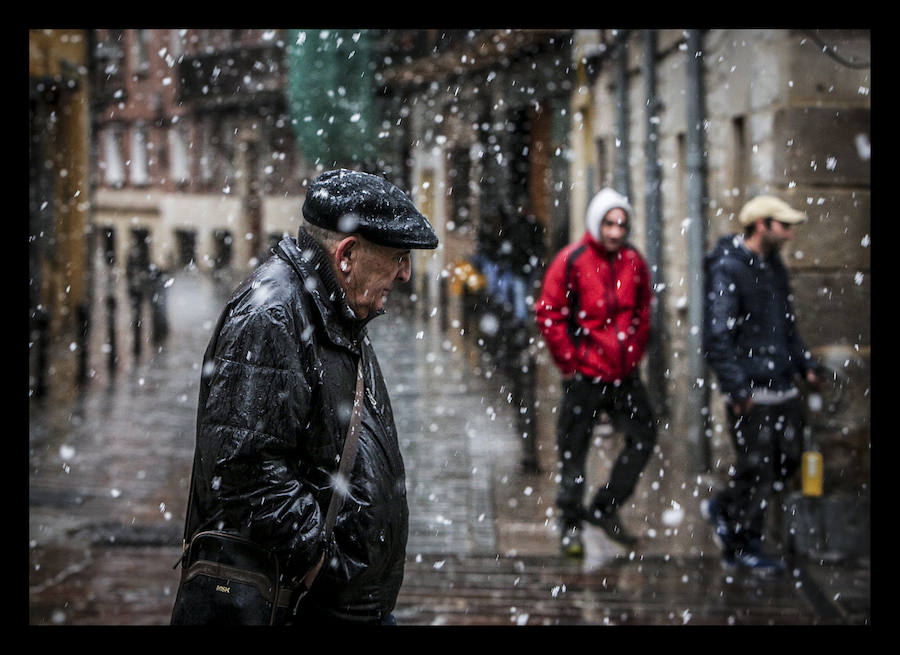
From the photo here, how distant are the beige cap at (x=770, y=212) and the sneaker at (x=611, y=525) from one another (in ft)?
5.47

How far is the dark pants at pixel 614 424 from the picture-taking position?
6547mm

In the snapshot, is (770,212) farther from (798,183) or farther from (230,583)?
(230,583)

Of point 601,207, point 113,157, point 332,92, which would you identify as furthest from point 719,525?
point 113,157

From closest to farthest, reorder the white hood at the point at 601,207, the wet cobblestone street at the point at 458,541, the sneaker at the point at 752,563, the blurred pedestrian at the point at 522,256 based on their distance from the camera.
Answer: the wet cobblestone street at the point at 458,541
the sneaker at the point at 752,563
the white hood at the point at 601,207
the blurred pedestrian at the point at 522,256

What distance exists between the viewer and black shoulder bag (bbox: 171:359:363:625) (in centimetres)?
295

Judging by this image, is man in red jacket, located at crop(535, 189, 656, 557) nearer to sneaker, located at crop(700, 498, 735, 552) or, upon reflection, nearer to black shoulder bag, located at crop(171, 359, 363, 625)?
sneaker, located at crop(700, 498, 735, 552)

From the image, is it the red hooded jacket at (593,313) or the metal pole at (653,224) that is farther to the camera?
the metal pole at (653,224)

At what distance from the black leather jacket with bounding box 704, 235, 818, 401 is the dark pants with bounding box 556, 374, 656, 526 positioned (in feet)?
1.60

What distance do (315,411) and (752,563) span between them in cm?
386

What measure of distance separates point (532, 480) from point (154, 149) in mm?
38246

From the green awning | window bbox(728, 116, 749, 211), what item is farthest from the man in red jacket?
the green awning

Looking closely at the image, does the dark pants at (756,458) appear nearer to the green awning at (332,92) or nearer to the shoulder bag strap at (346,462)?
the shoulder bag strap at (346,462)

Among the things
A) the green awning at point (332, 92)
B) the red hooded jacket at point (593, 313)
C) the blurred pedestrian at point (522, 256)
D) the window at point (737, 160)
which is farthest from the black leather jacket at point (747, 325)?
the blurred pedestrian at point (522, 256)
